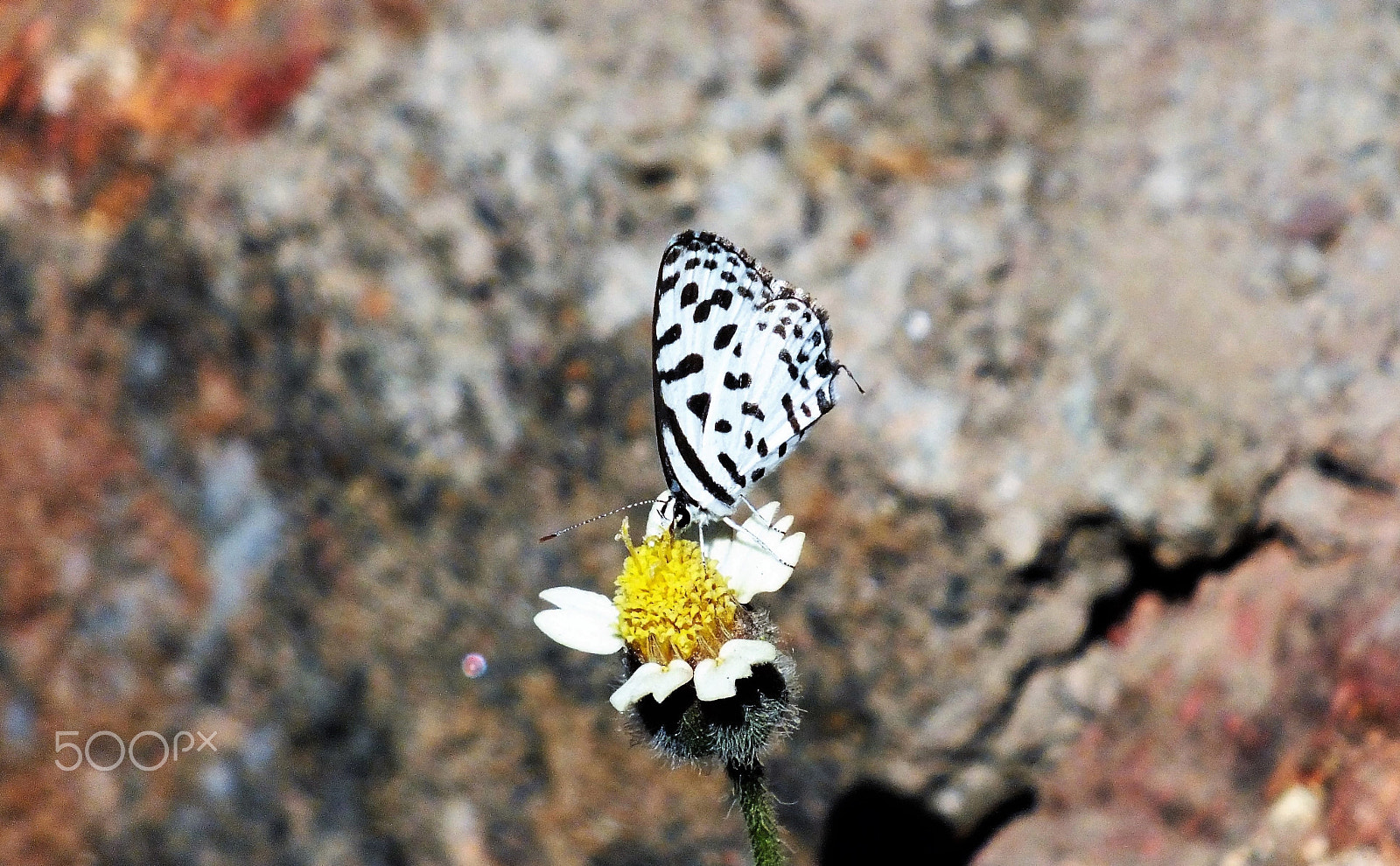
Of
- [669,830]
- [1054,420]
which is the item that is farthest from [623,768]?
[1054,420]

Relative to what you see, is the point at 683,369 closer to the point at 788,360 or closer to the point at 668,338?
the point at 668,338

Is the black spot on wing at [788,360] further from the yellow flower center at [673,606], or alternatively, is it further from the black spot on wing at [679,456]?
the yellow flower center at [673,606]

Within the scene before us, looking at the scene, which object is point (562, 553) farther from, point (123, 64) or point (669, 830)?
point (123, 64)

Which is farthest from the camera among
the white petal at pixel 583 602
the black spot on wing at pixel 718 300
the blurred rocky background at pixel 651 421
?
the blurred rocky background at pixel 651 421

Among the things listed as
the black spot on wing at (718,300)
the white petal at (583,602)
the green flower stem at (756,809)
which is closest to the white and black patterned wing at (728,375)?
the black spot on wing at (718,300)

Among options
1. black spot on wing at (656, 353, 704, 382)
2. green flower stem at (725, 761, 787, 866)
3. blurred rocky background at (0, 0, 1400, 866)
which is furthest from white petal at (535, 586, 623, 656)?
blurred rocky background at (0, 0, 1400, 866)

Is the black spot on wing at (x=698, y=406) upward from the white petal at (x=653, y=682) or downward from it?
upward

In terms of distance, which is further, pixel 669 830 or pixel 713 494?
pixel 669 830
